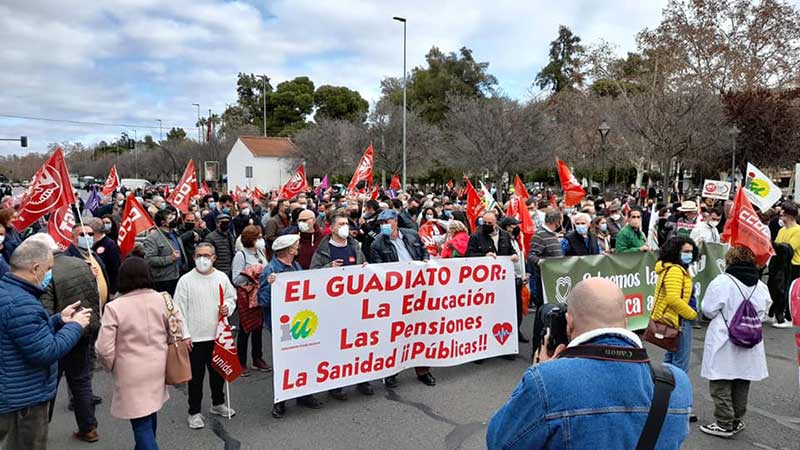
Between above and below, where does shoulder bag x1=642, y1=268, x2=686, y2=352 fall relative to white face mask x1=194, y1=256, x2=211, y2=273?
below

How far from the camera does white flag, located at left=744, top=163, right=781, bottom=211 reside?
27.5 feet

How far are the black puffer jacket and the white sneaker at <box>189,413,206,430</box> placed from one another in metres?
1.19

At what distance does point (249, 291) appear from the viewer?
627cm

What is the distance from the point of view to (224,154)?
6494 cm

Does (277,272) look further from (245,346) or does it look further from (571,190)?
(571,190)

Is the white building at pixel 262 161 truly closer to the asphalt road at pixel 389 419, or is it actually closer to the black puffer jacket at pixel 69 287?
the asphalt road at pixel 389 419

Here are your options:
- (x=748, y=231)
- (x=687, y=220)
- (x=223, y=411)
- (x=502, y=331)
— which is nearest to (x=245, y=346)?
(x=223, y=411)

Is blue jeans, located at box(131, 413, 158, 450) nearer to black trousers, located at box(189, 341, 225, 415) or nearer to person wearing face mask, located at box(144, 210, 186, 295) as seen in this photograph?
black trousers, located at box(189, 341, 225, 415)

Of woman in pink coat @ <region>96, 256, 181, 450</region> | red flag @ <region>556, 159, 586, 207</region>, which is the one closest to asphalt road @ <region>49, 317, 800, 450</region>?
woman in pink coat @ <region>96, 256, 181, 450</region>

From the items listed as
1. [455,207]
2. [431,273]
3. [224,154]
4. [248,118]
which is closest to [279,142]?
[224,154]

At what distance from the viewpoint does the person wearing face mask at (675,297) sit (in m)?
4.95

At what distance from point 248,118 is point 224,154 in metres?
28.7

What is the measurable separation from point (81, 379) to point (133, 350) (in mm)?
1252

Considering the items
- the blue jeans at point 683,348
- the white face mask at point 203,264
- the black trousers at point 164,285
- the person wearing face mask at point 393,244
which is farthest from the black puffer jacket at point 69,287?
the blue jeans at point 683,348
